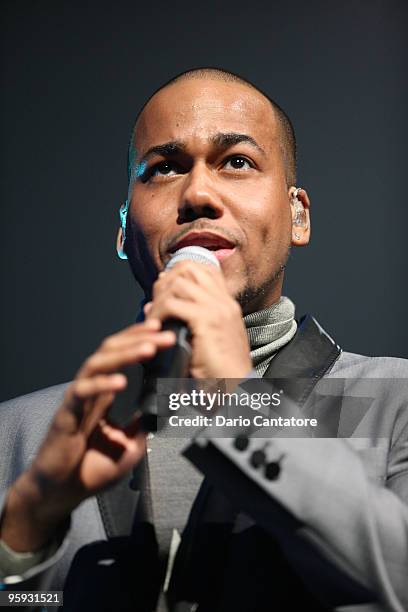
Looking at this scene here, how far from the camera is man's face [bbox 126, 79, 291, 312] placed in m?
1.47

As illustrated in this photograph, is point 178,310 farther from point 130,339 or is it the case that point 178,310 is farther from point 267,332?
point 267,332

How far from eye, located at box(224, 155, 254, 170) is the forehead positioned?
0.06m

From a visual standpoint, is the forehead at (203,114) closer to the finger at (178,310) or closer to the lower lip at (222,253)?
the lower lip at (222,253)

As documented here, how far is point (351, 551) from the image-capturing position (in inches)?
36.0

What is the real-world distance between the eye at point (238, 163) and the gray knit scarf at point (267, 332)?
30 cm

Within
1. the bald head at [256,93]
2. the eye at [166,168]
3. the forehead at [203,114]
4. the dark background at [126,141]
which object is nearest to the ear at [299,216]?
the bald head at [256,93]

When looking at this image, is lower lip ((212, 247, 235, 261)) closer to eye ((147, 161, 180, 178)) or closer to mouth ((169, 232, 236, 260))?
mouth ((169, 232, 236, 260))

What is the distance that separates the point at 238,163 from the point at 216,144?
7 cm

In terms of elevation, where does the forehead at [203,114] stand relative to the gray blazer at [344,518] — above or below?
above

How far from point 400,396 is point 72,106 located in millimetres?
1628

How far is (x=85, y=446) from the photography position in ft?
3.12

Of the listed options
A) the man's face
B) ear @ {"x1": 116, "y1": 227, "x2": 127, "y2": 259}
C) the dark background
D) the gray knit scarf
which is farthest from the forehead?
the dark background

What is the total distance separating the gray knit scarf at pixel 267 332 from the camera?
1.50 metres

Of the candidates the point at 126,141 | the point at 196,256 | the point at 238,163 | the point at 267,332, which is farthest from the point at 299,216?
the point at 126,141
